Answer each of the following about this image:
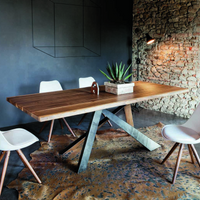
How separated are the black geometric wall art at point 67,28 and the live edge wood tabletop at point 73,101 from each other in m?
1.92

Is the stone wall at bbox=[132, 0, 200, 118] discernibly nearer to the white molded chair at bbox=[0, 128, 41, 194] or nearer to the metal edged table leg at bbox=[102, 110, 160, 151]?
the metal edged table leg at bbox=[102, 110, 160, 151]

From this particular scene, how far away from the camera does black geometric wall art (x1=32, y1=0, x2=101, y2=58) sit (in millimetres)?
4707

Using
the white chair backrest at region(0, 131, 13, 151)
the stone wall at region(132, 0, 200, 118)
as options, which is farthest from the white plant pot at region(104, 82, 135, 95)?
the stone wall at region(132, 0, 200, 118)

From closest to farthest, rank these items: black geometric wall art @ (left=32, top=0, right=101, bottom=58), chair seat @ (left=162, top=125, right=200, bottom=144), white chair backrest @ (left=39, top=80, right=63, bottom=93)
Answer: chair seat @ (left=162, top=125, right=200, bottom=144)
white chair backrest @ (left=39, top=80, right=63, bottom=93)
black geometric wall art @ (left=32, top=0, right=101, bottom=58)

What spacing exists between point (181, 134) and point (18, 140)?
1846 mm

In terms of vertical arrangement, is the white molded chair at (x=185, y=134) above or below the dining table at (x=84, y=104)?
below

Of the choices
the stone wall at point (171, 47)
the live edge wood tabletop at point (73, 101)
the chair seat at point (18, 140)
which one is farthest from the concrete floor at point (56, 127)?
the live edge wood tabletop at point (73, 101)

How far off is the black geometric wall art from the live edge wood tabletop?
6.29 ft

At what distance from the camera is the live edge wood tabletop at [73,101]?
2.31 m

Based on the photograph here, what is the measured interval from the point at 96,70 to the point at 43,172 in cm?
328

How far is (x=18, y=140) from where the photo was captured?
2574 millimetres

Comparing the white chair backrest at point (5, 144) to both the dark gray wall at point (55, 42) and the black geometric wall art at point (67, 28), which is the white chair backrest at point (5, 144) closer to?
the dark gray wall at point (55, 42)

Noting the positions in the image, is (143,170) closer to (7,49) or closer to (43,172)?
(43,172)

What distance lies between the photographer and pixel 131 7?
6000mm
